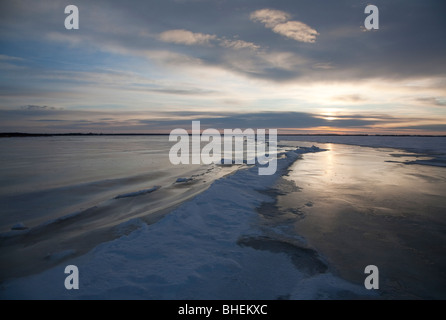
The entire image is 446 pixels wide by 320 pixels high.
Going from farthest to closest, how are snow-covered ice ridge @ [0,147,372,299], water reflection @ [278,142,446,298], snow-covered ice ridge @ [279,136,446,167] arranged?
snow-covered ice ridge @ [279,136,446,167] → water reflection @ [278,142,446,298] → snow-covered ice ridge @ [0,147,372,299]

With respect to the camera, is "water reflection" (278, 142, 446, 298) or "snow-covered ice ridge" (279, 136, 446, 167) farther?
"snow-covered ice ridge" (279, 136, 446, 167)

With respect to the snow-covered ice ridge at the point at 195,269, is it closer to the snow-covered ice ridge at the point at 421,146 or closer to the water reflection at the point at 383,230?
the water reflection at the point at 383,230

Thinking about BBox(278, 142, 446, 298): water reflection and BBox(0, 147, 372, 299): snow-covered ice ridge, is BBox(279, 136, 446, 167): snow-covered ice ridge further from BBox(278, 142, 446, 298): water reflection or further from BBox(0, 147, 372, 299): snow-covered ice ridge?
BBox(0, 147, 372, 299): snow-covered ice ridge

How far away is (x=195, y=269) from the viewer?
13.3 ft

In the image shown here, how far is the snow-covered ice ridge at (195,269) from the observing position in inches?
139

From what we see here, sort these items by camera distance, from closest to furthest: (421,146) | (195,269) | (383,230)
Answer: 1. (195,269)
2. (383,230)
3. (421,146)

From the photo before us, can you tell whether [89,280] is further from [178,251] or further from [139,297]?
[178,251]

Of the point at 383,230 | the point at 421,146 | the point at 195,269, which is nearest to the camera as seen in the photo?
the point at 195,269

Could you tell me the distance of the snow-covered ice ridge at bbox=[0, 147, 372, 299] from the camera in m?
3.52

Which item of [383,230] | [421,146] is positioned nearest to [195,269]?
[383,230]

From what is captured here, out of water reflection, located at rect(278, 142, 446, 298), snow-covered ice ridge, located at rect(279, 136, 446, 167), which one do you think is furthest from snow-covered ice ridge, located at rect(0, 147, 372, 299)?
snow-covered ice ridge, located at rect(279, 136, 446, 167)

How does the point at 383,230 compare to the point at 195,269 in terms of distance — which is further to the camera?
the point at 383,230

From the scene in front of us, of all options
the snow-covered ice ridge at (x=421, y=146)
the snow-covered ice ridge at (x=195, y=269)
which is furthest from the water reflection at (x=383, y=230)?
the snow-covered ice ridge at (x=421, y=146)

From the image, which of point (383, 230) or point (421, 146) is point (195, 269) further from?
point (421, 146)
